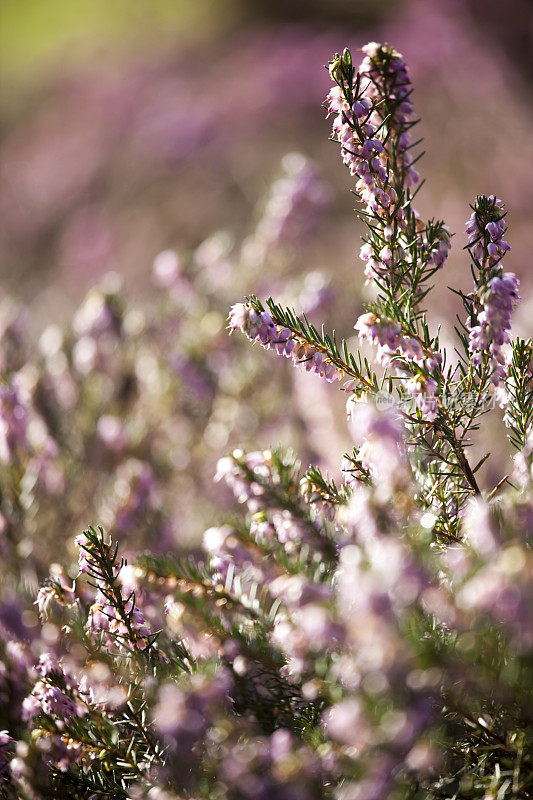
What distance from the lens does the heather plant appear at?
860 millimetres

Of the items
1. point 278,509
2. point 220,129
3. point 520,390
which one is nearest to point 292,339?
point 278,509

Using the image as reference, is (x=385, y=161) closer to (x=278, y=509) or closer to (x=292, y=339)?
(x=292, y=339)

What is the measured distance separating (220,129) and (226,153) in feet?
3.26

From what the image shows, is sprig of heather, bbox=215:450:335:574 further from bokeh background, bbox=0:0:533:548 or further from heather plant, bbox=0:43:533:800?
bokeh background, bbox=0:0:533:548

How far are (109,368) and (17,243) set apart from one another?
8.99 m

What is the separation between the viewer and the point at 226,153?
1174 cm

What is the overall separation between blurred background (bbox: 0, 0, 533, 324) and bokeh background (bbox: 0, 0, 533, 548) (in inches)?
1.7

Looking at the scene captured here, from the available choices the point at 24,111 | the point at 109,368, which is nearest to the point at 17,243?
the point at 24,111

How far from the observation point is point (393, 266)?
4.40 feet

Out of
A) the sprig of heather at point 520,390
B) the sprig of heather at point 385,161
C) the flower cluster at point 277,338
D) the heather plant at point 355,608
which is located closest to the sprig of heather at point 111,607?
the heather plant at point 355,608

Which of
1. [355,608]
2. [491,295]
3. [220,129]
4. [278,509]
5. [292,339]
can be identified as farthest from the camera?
[220,129]

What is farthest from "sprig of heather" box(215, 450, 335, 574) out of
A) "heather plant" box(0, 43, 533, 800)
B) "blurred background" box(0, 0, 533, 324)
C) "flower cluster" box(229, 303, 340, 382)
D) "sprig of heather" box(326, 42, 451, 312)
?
"blurred background" box(0, 0, 533, 324)

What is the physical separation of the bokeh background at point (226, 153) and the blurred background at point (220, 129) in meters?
0.04

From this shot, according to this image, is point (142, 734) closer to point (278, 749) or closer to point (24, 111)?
point (278, 749)
